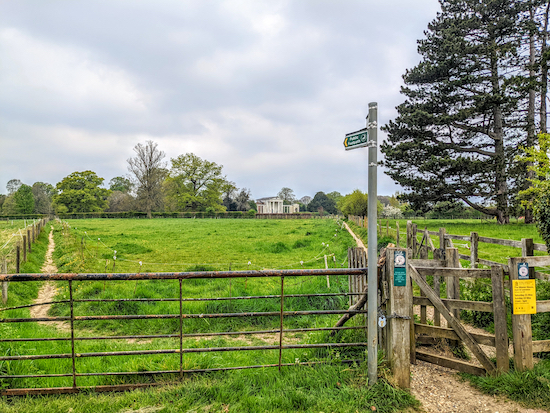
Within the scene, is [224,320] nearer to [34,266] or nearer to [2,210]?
[34,266]

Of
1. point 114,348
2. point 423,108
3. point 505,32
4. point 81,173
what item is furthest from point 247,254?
point 81,173

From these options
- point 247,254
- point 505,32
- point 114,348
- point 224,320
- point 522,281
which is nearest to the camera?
point 522,281

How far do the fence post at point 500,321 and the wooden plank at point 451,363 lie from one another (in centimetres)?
→ 23

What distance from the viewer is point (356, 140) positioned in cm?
330

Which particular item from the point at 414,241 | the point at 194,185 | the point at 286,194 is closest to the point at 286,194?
the point at 286,194

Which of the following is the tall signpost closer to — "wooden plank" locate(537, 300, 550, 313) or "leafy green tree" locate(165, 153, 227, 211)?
"wooden plank" locate(537, 300, 550, 313)

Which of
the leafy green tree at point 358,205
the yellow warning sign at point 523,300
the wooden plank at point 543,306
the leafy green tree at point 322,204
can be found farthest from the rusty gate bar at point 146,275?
the leafy green tree at point 322,204

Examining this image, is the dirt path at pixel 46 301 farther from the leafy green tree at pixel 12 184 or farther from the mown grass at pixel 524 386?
the leafy green tree at pixel 12 184

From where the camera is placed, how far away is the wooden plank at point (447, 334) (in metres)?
3.68

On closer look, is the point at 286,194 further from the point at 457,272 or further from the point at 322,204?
the point at 457,272

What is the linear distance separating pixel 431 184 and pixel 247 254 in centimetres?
1689

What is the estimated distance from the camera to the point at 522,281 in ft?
11.9

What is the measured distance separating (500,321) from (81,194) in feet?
255

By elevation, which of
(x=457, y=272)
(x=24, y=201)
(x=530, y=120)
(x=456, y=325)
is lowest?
(x=456, y=325)
